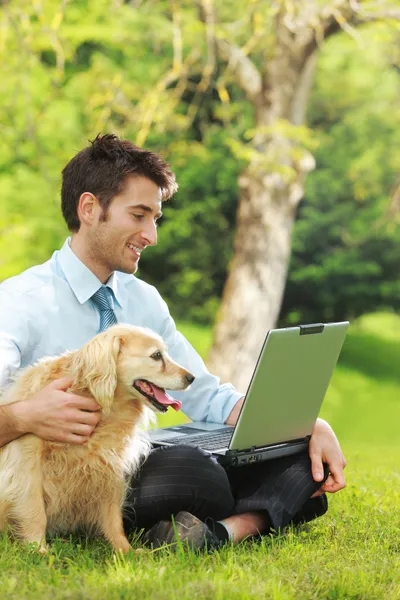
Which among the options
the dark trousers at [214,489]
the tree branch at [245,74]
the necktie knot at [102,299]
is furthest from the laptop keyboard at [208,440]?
the tree branch at [245,74]

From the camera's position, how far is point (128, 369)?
2895mm

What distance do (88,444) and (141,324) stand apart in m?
0.73

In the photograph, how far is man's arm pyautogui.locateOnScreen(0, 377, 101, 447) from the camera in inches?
110

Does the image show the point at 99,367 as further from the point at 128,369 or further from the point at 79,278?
the point at 79,278

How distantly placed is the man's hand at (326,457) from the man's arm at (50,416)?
39.2 inches

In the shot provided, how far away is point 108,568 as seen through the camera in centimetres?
276

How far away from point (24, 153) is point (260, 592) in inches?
477

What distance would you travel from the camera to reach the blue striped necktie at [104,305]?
11.0 ft

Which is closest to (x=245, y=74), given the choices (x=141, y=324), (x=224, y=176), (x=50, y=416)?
(x=224, y=176)

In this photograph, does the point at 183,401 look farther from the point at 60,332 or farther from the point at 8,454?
the point at 8,454

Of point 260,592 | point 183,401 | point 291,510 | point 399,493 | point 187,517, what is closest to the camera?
point 260,592

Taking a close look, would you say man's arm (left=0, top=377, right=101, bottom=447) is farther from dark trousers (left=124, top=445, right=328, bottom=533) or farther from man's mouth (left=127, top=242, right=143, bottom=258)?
man's mouth (left=127, top=242, right=143, bottom=258)

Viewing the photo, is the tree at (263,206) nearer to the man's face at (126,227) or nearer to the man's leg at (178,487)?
the man's face at (126,227)

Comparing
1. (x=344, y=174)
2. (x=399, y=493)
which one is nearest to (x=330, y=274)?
(x=344, y=174)
